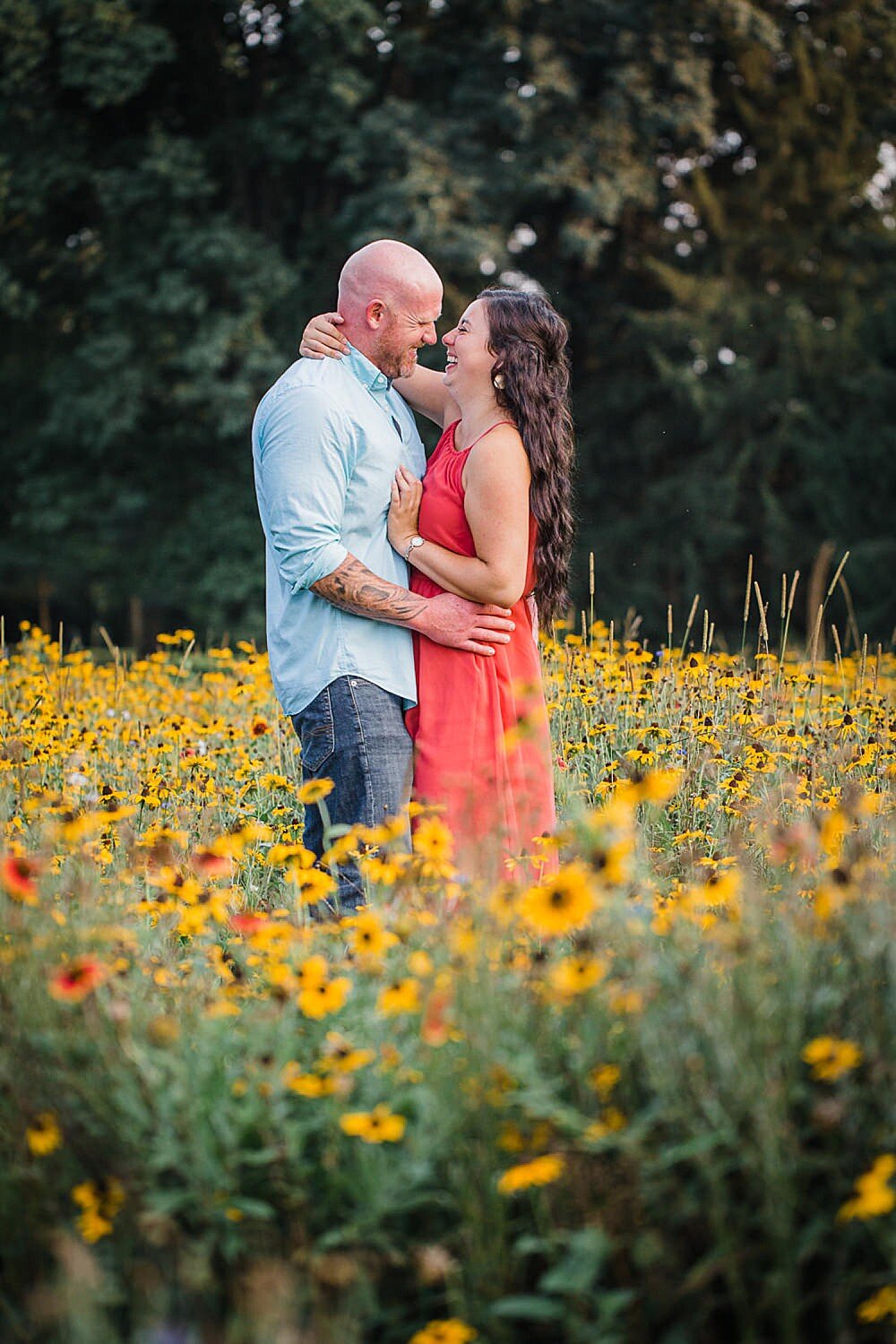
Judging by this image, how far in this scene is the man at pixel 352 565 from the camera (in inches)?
138

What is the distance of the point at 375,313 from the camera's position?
3678mm

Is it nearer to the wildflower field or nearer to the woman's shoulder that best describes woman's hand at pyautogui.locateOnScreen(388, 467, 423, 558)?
the woman's shoulder

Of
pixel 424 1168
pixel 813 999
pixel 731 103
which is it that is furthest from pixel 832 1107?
pixel 731 103

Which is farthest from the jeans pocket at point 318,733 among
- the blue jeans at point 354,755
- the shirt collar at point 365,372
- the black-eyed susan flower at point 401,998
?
the black-eyed susan flower at point 401,998

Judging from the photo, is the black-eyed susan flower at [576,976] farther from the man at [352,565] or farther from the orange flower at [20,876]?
the man at [352,565]

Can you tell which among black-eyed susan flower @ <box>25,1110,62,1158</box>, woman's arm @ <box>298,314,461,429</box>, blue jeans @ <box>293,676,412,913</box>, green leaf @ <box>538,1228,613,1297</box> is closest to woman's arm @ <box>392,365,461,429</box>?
woman's arm @ <box>298,314,461,429</box>

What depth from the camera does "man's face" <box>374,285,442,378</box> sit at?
12.0ft

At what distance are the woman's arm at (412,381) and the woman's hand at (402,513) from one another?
39cm

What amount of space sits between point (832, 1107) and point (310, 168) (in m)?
17.0

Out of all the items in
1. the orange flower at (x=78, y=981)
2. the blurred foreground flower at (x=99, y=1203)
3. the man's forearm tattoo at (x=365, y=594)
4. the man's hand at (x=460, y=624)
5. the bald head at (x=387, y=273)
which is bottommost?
the blurred foreground flower at (x=99, y=1203)

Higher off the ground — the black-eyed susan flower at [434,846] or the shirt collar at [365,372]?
the shirt collar at [365,372]

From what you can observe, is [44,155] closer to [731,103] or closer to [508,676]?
[731,103]

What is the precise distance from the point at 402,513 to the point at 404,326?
52cm

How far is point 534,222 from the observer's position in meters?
17.8
